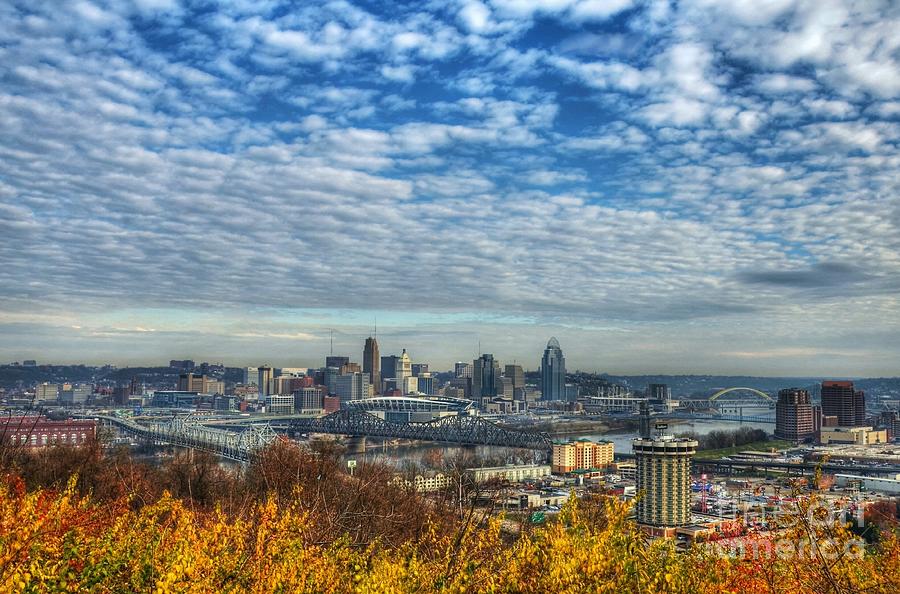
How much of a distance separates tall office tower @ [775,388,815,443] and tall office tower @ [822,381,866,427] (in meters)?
8.28

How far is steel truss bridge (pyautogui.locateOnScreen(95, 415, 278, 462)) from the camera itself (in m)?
61.0

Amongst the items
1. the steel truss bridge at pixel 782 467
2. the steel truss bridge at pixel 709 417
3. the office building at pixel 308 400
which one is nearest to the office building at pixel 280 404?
the office building at pixel 308 400

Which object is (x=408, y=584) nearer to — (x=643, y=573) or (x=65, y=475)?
(x=643, y=573)

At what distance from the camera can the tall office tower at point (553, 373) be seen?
607ft

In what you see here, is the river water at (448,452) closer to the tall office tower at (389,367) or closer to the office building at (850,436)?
the office building at (850,436)

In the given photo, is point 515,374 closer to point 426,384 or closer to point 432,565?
point 426,384

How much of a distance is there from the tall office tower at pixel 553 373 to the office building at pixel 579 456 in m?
116

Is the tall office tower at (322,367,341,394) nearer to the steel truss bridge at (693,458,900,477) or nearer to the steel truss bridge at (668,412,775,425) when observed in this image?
the steel truss bridge at (668,412,775,425)

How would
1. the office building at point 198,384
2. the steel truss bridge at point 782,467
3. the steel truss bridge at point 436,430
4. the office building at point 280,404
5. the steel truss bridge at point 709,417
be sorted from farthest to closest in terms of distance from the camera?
1. the office building at point 198,384
2. the office building at point 280,404
3. the steel truss bridge at point 709,417
4. the steel truss bridge at point 436,430
5. the steel truss bridge at point 782,467

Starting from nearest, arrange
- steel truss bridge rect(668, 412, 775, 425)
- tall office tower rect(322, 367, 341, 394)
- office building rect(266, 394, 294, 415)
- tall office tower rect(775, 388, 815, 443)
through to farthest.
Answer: tall office tower rect(775, 388, 815, 443), steel truss bridge rect(668, 412, 775, 425), office building rect(266, 394, 294, 415), tall office tower rect(322, 367, 341, 394)

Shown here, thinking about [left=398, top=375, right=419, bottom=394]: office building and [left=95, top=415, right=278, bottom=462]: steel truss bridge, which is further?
[left=398, top=375, right=419, bottom=394]: office building

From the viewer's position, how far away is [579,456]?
222ft

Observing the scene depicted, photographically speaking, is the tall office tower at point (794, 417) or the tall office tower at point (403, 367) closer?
the tall office tower at point (794, 417)

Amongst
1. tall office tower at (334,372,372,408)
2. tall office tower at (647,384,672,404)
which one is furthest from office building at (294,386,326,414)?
tall office tower at (647,384,672,404)
